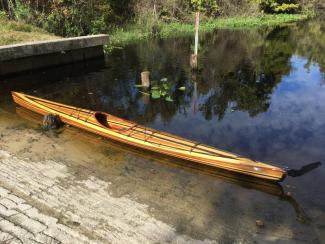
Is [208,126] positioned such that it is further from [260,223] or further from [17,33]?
[17,33]

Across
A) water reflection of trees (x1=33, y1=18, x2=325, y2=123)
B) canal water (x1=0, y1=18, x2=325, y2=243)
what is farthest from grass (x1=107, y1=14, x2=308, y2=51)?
canal water (x1=0, y1=18, x2=325, y2=243)

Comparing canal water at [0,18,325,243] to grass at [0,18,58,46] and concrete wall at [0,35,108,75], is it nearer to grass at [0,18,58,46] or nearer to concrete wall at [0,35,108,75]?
concrete wall at [0,35,108,75]

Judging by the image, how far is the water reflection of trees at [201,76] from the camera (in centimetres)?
1177

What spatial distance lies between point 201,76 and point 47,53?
20.3ft

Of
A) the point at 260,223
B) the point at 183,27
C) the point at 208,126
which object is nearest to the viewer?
the point at 260,223

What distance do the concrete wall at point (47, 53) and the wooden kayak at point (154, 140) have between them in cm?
331

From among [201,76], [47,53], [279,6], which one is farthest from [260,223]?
[279,6]

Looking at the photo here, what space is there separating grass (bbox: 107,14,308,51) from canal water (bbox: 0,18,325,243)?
2.47 m

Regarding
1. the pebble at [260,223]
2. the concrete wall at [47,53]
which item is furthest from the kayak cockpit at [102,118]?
the concrete wall at [47,53]

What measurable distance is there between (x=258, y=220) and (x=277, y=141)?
3.62m

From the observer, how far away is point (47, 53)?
1437 cm

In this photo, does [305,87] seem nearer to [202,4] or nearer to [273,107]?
[273,107]

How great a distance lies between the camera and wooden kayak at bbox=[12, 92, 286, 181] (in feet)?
23.1

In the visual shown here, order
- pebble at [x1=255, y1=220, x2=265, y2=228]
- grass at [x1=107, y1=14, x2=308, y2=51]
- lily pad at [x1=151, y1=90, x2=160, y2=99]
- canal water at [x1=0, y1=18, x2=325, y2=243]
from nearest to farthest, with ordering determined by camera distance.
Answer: pebble at [x1=255, y1=220, x2=265, y2=228] < canal water at [x1=0, y1=18, x2=325, y2=243] < lily pad at [x1=151, y1=90, x2=160, y2=99] < grass at [x1=107, y1=14, x2=308, y2=51]
